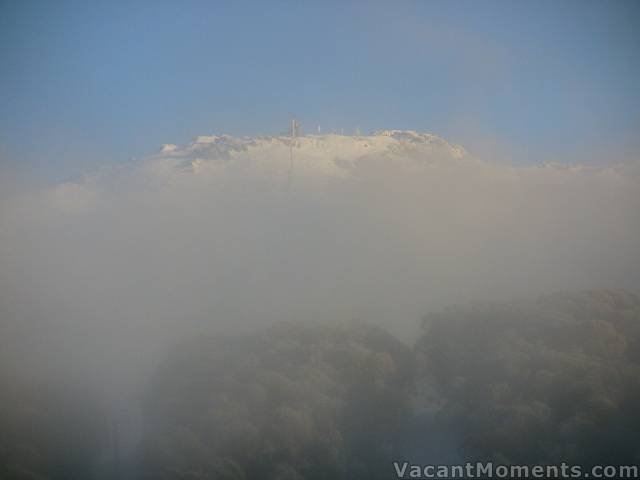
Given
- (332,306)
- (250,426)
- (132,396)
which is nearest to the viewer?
(250,426)

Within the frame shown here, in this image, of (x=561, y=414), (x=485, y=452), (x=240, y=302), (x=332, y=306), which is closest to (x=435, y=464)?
(x=485, y=452)

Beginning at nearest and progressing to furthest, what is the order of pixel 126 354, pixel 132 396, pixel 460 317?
1. pixel 132 396
2. pixel 460 317
3. pixel 126 354

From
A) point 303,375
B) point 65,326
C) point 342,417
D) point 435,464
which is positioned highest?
point 65,326

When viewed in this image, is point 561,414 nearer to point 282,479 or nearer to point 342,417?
point 342,417

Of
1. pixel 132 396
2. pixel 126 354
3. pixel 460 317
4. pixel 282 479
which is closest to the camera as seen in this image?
pixel 282 479

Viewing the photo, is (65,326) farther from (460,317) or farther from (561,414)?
(561,414)

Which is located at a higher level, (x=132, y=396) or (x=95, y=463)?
(x=132, y=396)

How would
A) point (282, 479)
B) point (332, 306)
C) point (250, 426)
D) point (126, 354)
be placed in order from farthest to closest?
point (332, 306)
point (126, 354)
point (250, 426)
point (282, 479)

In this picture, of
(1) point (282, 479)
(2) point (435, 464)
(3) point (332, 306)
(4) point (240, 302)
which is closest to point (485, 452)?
(2) point (435, 464)

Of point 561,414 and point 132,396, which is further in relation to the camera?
point 132,396
